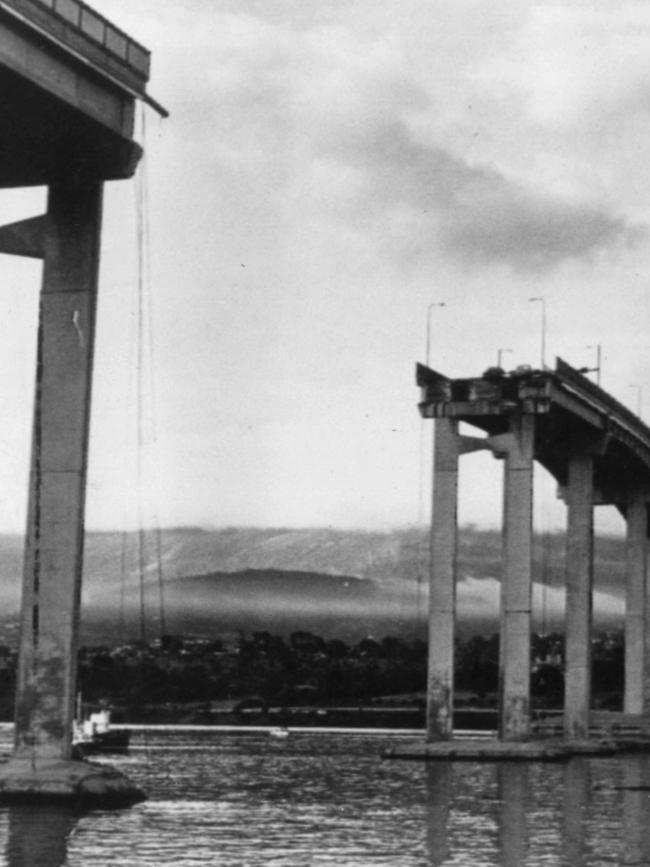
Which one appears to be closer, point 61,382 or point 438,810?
point 61,382

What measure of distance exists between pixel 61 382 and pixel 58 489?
2450 millimetres

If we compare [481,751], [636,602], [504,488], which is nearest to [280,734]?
[636,602]

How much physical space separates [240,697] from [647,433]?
96818 mm

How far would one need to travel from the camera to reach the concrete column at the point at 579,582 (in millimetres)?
84375

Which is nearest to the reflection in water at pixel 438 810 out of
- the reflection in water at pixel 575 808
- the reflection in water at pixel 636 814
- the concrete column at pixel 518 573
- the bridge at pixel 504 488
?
the reflection in water at pixel 575 808

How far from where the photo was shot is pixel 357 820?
37.6 meters

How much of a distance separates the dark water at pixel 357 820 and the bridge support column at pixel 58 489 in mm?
2847

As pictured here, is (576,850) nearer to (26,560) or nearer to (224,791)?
(26,560)

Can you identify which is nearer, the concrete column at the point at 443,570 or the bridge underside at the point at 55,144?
the bridge underside at the point at 55,144

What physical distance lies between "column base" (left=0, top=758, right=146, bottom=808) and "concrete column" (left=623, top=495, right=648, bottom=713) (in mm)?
69002

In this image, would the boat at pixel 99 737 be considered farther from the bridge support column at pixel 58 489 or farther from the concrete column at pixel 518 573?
the bridge support column at pixel 58 489

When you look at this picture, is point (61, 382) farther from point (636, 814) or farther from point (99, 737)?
point (99, 737)

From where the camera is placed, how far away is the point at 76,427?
38844mm

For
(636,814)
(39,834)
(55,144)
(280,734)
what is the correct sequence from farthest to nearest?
(280,734) → (636,814) → (55,144) → (39,834)
